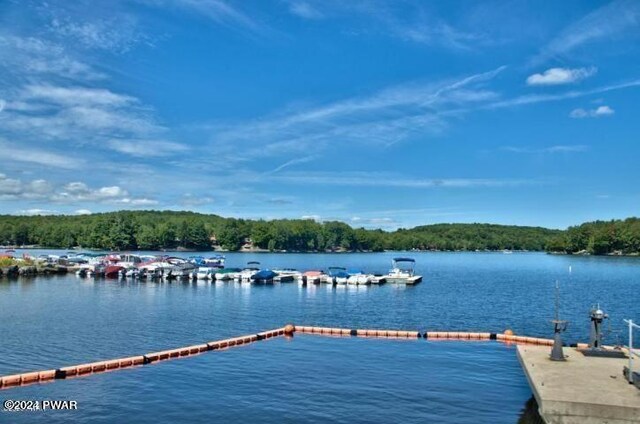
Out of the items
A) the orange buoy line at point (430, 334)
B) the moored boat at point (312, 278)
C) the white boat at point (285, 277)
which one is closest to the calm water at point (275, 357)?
the orange buoy line at point (430, 334)

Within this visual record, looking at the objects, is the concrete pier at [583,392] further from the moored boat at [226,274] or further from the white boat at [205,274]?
the white boat at [205,274]

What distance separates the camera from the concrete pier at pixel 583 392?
1532 centimetres

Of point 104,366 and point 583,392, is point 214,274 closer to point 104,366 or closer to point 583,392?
point 104,366

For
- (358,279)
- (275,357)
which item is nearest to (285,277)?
(358,279)

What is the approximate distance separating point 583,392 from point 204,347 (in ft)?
73.1

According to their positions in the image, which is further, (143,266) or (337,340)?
(143,266)

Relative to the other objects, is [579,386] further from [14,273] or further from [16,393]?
[14,273]

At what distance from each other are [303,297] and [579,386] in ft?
171

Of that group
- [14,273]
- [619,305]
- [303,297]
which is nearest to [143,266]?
[14,273]

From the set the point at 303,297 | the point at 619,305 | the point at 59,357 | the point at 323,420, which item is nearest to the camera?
the point at 323,420

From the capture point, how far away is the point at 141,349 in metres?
34.1

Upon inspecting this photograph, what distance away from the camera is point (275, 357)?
32375 millimetres

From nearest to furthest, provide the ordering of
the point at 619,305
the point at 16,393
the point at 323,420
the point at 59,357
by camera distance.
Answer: the point at 323,420 < the point at 16,393 < the point at 59,357 < the point at 619,305

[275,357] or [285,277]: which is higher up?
[285,277]
